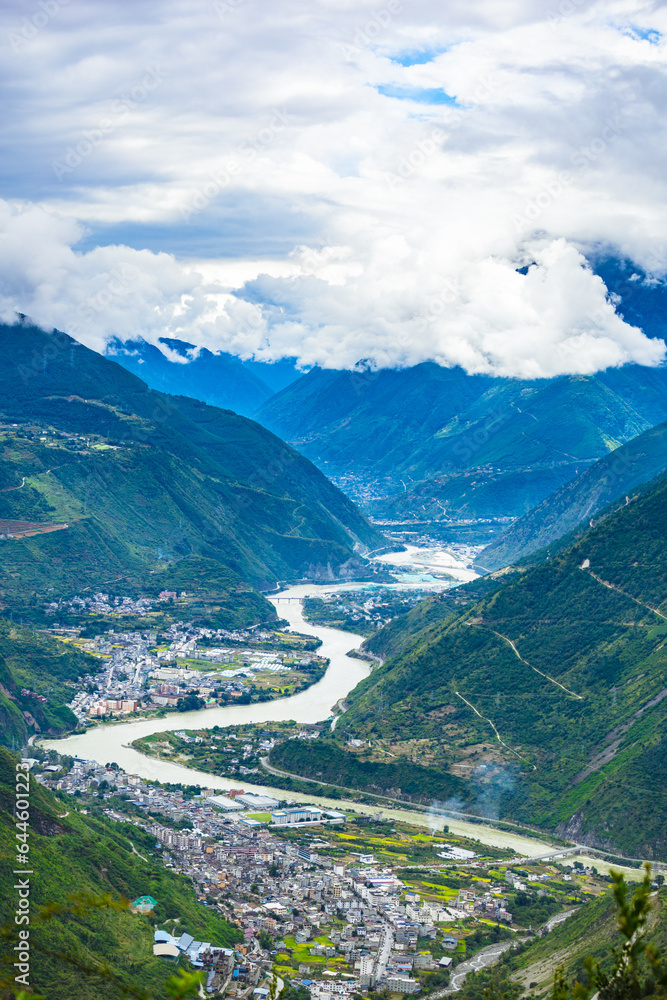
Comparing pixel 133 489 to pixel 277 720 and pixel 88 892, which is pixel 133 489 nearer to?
pixel 277 720

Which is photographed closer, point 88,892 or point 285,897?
point 88,892

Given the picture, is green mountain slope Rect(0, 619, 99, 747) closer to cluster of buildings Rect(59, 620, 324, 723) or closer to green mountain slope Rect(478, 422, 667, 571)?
cluster of buildings Rect(59, 620, 324, 723)

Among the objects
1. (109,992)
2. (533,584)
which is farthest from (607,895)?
(533,584)

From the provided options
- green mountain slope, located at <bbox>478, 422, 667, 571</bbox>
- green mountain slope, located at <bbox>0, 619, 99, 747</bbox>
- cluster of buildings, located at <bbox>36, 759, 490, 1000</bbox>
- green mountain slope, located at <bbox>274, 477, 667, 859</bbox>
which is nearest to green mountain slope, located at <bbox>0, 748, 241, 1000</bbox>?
Answer: cluster of buildings, located at <bbox>36, 759, 490, 1000</bbox>

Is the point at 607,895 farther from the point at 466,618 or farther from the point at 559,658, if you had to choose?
the point at 466,618

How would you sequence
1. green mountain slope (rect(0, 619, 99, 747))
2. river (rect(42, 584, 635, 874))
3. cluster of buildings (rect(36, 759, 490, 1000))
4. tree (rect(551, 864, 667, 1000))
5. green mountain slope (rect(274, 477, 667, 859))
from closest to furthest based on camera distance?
1. tree (rect(551, 864, 667, 1000))
2. cluster of buildings (rect(36, 759, 490, 1000))
3. green mountain slope (rect(274, 477, 667, 859))
4. river (rect(42, 584, 635, 874))
5. green mountain slope (rect(0, 619, 99, 747))

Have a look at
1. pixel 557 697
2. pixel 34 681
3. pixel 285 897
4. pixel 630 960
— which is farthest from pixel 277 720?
pixel 630 960
